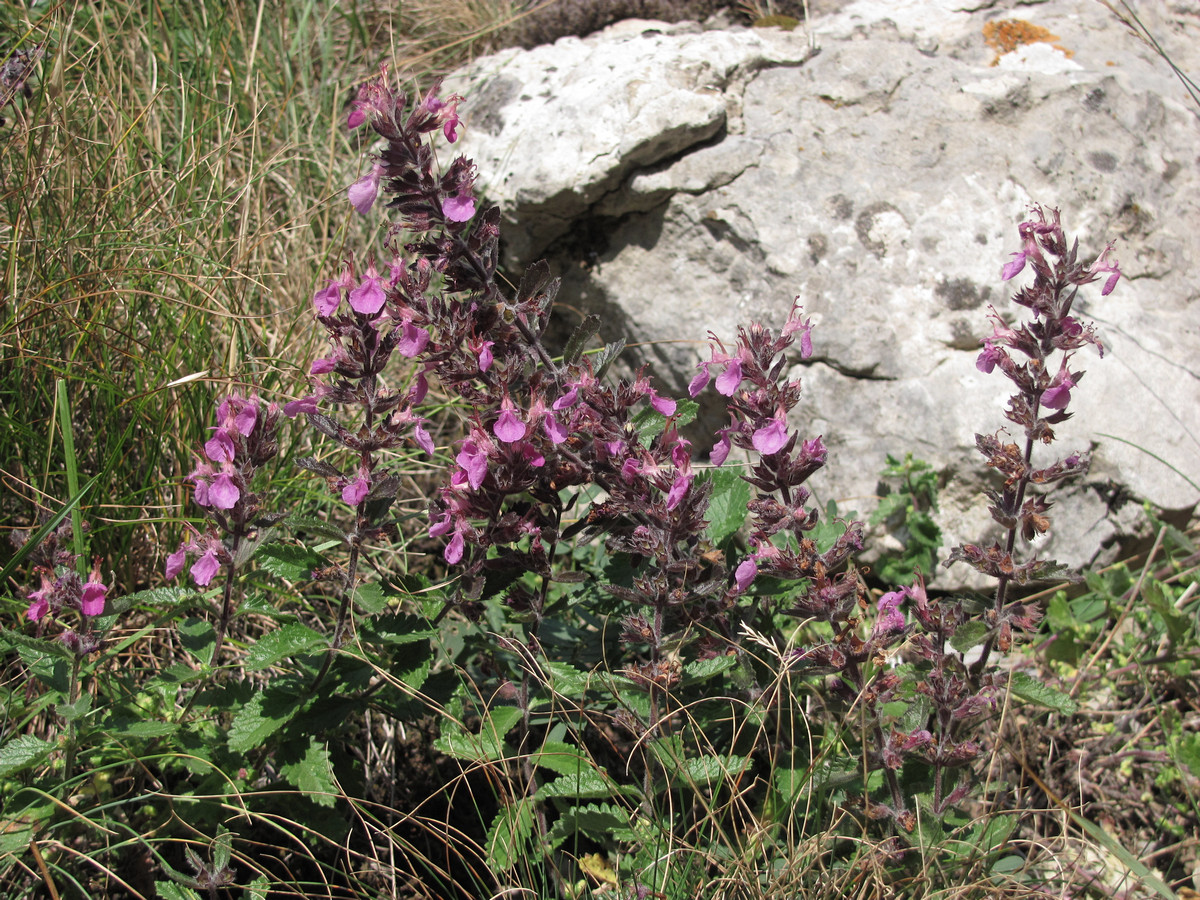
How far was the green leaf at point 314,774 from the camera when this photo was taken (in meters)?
2.00

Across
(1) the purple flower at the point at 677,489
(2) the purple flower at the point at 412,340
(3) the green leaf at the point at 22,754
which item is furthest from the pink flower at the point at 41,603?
(1) the purple flower at the point at 677,489

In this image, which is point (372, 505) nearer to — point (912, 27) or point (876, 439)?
point (876, 439)

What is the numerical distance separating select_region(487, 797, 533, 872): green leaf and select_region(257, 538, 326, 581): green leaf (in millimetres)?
737

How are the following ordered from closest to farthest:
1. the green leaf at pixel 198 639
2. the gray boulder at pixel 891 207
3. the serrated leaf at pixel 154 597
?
1. the serrated leaf at pixel 154 597
2. the green leaf at pixel 198 639
3. the gray boulder at pixel 891 207

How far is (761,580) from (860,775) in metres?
0.52

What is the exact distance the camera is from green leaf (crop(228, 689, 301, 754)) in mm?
1933

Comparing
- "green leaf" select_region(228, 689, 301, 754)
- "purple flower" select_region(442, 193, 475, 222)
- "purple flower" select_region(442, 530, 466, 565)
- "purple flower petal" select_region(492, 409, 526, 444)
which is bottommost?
"green leaf" select_region(228, 689, 301, 754)

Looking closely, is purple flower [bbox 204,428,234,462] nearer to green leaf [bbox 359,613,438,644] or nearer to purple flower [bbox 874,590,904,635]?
green leaf [bbox 359,613,438,644]

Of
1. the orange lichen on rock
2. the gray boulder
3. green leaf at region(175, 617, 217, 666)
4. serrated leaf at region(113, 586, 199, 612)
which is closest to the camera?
serrated leaf at region(113, 586, 199, 612)

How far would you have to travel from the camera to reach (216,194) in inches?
138

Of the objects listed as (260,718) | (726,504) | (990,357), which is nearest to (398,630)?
(260,718)

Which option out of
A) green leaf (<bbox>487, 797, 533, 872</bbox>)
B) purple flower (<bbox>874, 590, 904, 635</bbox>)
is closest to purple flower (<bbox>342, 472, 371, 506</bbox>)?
green leaf (<bbox>487, 797, 533, 872</bbox>)

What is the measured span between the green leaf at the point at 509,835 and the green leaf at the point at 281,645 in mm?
577

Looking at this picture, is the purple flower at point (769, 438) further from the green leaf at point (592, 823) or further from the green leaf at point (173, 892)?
the green leaf at point (173, 892)
